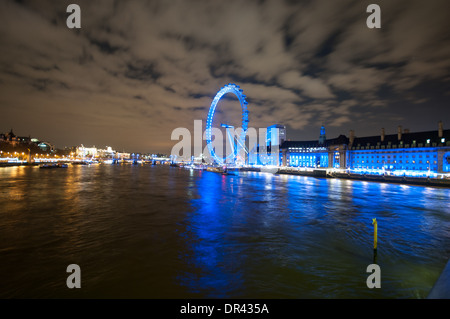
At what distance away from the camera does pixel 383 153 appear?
379ft

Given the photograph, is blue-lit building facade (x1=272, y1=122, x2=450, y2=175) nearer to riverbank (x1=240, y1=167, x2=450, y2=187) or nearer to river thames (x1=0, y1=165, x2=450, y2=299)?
riverbank (x1=240, y1=167, x2=450, y2=187)

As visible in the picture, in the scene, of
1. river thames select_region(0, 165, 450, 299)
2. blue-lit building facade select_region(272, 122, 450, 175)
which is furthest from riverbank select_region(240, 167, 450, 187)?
river thames select_region(0, 165, 450, 299)

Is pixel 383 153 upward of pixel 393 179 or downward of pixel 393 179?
upward

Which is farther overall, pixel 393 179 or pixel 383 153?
pixel 383 153

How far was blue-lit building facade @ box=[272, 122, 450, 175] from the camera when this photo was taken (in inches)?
3647

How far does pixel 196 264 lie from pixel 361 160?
13860 cm

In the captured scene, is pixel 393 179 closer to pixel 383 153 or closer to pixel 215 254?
pixel 383 153

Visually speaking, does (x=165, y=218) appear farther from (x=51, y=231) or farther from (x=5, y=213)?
(x=5, y=213)

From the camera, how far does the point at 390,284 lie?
9062 millimetres

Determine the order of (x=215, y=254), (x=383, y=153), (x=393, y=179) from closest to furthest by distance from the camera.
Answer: (x=215, y=254)
(x=393, y=179)
(x=383, y=153)

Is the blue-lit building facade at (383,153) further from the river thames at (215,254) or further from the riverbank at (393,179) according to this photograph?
the river thames at (215,254)

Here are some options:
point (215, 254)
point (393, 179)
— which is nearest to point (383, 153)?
point (393, 179)

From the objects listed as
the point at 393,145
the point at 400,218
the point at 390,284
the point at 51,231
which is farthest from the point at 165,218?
the point at 393,145

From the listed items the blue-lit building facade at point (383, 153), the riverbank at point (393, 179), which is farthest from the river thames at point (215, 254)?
the blue-lit building facade at point (383, 153)
